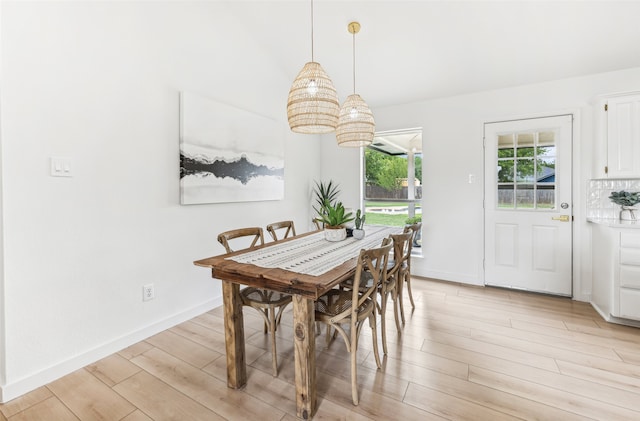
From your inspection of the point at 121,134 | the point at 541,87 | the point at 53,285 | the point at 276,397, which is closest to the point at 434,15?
the point at 541,87

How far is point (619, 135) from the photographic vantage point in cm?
273

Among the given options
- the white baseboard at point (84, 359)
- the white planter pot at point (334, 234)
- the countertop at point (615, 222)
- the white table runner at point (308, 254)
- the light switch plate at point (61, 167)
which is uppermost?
the light switch plate at point (61, 167)

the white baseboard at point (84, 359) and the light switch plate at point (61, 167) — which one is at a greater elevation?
the light switch plate at point (61, 167)

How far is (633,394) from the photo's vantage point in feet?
5.46

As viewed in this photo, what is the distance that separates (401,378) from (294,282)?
1.02 metres

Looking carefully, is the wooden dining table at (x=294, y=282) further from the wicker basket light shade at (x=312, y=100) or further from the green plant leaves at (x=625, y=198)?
the green plant leaves at (x=625, y=198)

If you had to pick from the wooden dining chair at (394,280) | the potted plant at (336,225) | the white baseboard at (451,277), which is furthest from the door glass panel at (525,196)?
the potted plant at (336,225)

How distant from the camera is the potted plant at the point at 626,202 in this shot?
2.74 m

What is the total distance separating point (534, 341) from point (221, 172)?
121 inches

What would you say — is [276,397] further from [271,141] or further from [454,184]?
[454,184]

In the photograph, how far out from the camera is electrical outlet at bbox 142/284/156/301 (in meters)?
2.34

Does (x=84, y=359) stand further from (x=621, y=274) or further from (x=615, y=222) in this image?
(x=615, y=222)

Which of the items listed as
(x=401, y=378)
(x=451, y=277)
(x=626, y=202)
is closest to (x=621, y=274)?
(x=626, y=202)

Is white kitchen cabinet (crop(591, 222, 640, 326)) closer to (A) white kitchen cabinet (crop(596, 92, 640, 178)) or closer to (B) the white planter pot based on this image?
(A) white kitchen cabinet (crop(596, 92, 640, 178))
